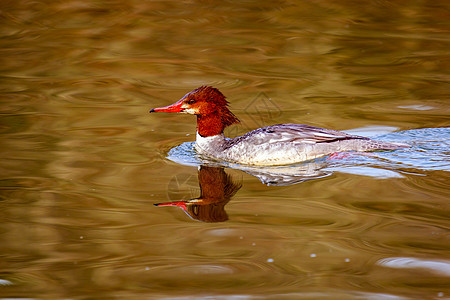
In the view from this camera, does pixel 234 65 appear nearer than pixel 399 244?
No

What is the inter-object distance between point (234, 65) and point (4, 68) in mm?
3848

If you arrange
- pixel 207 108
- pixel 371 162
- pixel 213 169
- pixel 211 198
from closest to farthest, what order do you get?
pixel 211 198 < pixel 371 162 < pixel 213 169 < pixel 207 108

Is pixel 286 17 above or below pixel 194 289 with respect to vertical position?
above

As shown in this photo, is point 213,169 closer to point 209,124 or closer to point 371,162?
point 209,124

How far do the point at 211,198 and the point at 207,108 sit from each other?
1895 millimetres

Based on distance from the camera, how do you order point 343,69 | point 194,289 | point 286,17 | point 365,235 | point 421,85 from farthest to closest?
1. point 286,17
2. point 343,69
3. point 421,85
4. point 365,235
5. point 194,289

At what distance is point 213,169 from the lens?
746cm

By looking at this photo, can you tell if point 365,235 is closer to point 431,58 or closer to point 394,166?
point 394,166

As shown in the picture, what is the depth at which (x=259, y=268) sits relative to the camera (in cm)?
484

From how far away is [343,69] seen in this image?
36.2 ft

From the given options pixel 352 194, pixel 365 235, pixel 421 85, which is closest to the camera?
pixel 365 235

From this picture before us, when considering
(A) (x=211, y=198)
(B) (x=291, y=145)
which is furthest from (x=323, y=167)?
(A) (x=211, y=198)

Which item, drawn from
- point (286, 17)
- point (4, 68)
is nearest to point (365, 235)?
point (4, 68)

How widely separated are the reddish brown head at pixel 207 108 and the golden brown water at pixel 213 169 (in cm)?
51
